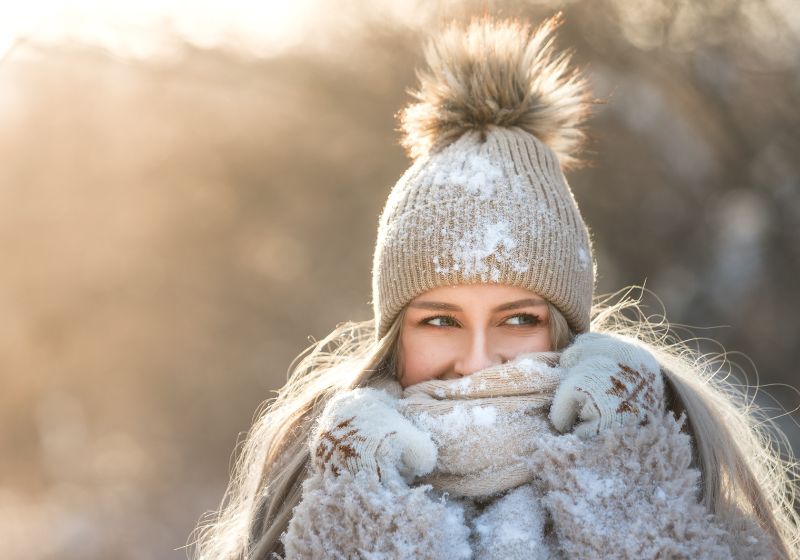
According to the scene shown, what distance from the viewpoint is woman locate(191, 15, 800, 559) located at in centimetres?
155

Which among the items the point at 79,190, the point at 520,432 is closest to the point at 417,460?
the point at 520,432

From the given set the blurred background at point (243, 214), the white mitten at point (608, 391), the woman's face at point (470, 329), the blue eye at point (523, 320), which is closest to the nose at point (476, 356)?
the woman's face at point (470, 329)

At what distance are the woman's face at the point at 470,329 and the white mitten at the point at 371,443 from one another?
272mm

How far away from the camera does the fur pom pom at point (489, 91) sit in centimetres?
224

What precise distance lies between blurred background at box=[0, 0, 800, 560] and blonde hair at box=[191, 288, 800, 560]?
11.4 ft

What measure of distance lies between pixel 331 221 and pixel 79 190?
2475mm

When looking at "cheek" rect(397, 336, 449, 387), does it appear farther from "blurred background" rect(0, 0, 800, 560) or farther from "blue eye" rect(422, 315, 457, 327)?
"blurred background" rect(0, 0, 800, 560)

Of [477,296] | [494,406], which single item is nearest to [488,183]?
[477,296]

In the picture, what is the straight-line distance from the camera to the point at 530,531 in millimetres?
1636

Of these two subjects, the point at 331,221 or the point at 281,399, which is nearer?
the point at 281,399

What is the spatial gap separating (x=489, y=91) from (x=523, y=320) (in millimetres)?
667

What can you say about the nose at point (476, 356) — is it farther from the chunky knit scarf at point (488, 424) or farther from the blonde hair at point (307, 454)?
the blonde hair at point (307, 454)

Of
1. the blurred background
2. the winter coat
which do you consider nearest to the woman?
the winter coat

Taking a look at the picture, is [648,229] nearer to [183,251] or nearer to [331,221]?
[331,221]
